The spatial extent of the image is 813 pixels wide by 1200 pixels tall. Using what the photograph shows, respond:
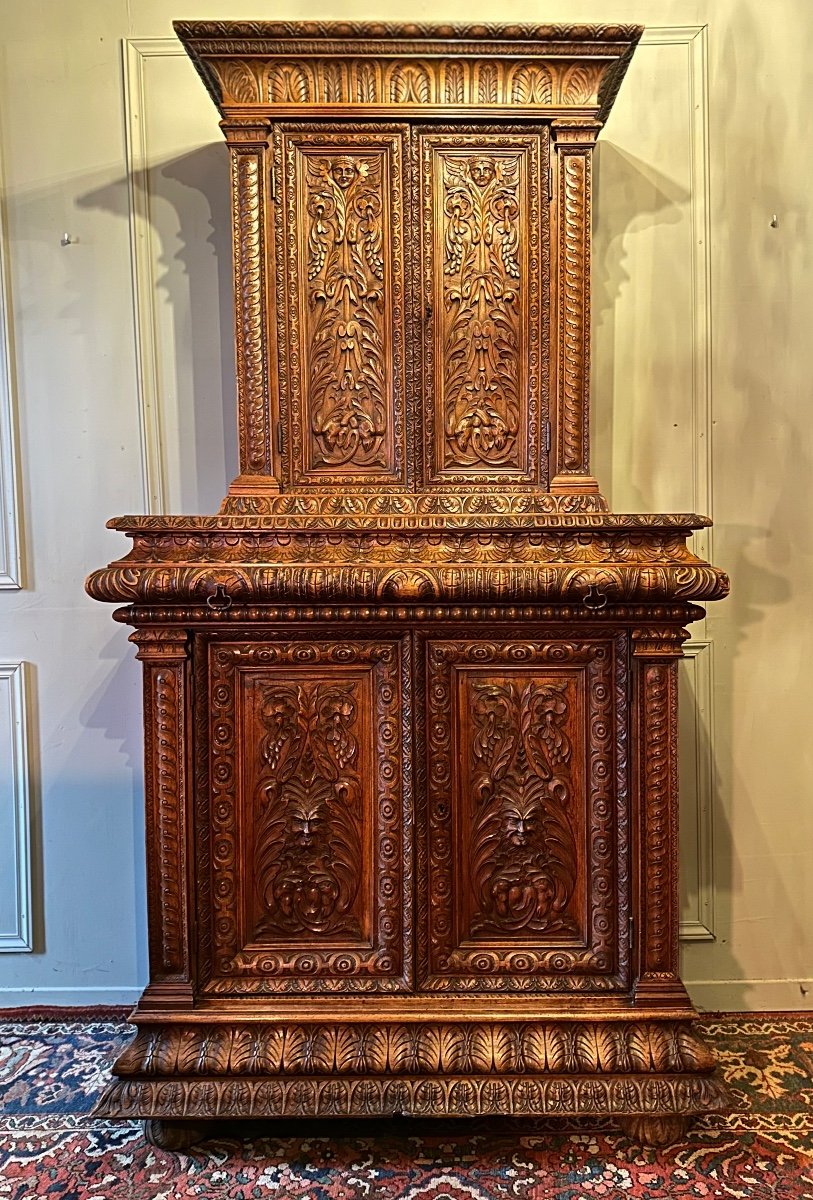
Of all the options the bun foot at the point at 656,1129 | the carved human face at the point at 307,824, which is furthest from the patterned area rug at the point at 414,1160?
the carved human face at the point at 307,824

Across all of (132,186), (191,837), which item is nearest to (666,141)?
(132,186)

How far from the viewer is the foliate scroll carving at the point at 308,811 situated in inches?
63.2

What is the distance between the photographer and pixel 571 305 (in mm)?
1702

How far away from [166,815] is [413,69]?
1645 mm

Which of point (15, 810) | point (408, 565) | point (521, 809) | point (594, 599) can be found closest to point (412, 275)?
point (408, 565)

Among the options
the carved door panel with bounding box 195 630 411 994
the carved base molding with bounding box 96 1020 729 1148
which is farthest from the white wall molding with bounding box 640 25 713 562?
the carved base molding with bounding box 96 1020 729 1148

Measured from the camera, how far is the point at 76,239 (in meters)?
2.14

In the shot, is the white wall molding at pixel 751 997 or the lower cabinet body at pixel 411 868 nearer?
the lower cabinet body at pixel 411 868

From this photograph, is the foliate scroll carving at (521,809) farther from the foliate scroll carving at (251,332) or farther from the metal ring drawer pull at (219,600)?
the foliate scroll carving at (251,332)

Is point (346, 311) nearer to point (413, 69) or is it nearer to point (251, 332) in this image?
point (251, 332)

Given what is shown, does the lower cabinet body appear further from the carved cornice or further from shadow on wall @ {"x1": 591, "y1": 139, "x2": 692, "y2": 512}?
shadow on wall @ {"x1": 591, "y1": 139, "x2": 692, "y2": 512}

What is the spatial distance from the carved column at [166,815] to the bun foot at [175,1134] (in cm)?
27

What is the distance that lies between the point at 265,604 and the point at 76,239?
1.32 meters

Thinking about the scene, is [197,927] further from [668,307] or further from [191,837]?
[668,307]
